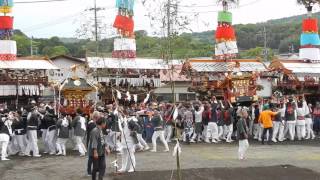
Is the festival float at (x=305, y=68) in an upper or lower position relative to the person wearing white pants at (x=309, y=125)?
upper

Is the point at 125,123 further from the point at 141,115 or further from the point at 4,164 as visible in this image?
the point at 141,115

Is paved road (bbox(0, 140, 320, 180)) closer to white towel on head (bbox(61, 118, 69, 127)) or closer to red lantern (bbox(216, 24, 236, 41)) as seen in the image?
white towel on head (bbox(61, 118, 69, 127))

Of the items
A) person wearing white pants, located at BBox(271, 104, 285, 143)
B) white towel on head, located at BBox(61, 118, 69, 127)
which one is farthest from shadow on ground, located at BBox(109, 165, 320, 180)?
person wearing white pants, located at BBox(271, 104, 285, 143)

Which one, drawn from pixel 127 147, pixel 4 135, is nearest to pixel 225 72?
pixel 4 135

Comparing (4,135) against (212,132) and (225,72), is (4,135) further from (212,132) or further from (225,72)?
(225,72)

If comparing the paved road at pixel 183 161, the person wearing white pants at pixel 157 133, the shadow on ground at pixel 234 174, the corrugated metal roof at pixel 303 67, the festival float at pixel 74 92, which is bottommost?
the paved road at pixel 183 161

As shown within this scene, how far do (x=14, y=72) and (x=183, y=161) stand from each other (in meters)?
21.0

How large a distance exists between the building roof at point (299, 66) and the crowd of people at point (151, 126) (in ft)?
17.9

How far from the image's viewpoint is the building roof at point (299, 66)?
31.1 metres

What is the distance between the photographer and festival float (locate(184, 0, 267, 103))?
2622 cm

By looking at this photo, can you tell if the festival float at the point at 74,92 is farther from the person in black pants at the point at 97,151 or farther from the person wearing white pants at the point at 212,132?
the person in black pants at the point at 97,151

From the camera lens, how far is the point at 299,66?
3212 centimetres

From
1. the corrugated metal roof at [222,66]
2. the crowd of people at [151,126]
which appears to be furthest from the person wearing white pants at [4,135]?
the corrugated metal roof at [222,66]

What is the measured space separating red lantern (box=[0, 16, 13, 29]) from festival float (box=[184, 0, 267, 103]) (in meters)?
12.8
